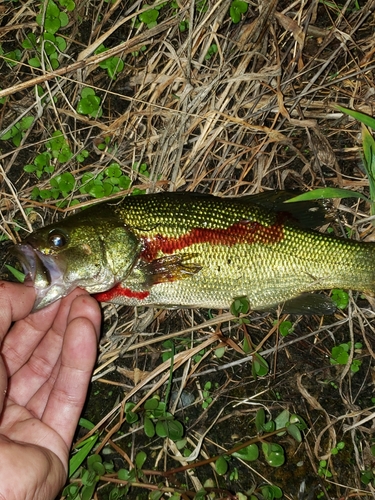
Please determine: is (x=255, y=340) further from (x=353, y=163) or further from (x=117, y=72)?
(x=117, y=72)

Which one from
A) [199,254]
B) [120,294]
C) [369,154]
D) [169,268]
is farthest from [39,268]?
[369,154]

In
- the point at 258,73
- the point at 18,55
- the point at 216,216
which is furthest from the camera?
the point at 18,55

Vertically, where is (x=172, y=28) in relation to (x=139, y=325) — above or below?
above

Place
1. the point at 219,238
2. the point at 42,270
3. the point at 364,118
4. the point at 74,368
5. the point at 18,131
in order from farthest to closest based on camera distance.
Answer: the point at 18,131 < the point at 364,118 < the point at 219,238 < the point at 74,368 < the point at 42,270

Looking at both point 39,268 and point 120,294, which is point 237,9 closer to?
point 120,294

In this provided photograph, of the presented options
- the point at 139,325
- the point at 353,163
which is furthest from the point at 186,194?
the point at 353,163

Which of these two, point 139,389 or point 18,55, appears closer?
point 139,389

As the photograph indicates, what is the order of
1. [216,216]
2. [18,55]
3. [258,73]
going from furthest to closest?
[18,55] < [258,73] < [216,216]

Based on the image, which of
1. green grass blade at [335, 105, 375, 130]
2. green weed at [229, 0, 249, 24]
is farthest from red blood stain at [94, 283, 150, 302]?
green weed at [229, 0, 249, 24]
